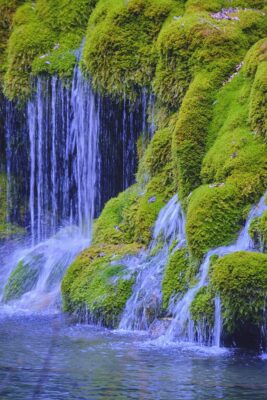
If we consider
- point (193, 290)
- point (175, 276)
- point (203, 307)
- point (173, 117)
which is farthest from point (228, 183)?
point (173, 117)

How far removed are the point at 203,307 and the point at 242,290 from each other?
785 millimetres

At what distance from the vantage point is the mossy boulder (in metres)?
8.89

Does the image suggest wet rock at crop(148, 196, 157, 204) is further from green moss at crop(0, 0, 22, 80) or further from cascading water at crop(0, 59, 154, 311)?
green moss at crop(0, 0, 22, 80)

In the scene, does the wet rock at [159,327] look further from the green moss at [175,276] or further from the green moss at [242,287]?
the green moss at [242,287]

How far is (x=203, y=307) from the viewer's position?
9.55 metres

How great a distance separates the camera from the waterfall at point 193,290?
9.73m

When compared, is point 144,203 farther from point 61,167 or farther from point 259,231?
point 61,167

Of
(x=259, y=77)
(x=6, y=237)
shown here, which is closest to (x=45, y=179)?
(x=6, y=237)

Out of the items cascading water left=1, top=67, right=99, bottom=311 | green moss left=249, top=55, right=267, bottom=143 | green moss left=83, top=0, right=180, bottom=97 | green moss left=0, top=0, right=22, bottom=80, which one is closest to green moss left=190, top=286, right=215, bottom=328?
green moss left=249, top=55, right=267, bottom=143

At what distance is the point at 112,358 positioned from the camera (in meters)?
8.73

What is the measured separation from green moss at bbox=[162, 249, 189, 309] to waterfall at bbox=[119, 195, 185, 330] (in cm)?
17

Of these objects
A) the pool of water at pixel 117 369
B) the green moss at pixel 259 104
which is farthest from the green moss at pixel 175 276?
Result: the green moss at pixel 259 104

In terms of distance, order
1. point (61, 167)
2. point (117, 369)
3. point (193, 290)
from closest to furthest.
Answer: point (117, 369) → point (193, 290) → point (61, 167)

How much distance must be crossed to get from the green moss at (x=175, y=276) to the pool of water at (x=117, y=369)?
0.76m
